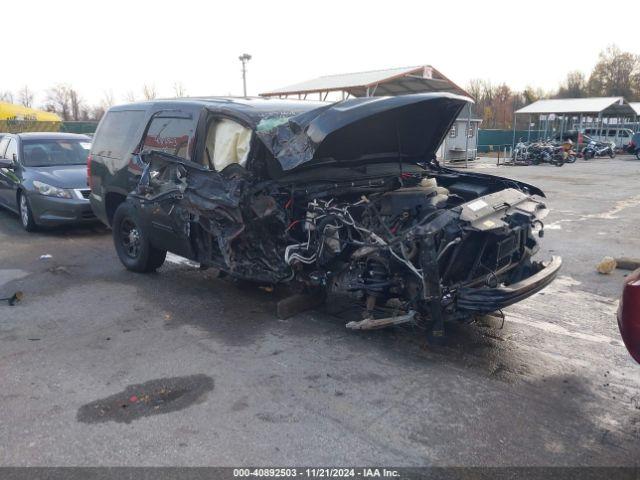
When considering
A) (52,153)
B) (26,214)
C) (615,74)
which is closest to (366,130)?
(26,214)

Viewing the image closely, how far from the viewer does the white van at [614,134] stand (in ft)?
120

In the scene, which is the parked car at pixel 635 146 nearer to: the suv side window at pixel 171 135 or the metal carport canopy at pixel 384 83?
the metal carport canopy at pixel 384 83

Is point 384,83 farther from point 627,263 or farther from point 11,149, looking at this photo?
point 627,263

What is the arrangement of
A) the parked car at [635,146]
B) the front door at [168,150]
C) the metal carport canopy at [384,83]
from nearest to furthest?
the front door at [168,150] < the metal carport canopy at [384,83] < the parked car at [635,146]

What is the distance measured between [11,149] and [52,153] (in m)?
0.95

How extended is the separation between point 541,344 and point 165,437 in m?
3.11

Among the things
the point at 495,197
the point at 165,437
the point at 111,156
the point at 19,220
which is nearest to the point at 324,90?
the point at 19,220

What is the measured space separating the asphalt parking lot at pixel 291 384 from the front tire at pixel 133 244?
39 centimetres

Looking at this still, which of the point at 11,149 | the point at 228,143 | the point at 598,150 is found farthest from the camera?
the point at 598,150

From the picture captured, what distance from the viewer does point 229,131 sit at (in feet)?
16.9

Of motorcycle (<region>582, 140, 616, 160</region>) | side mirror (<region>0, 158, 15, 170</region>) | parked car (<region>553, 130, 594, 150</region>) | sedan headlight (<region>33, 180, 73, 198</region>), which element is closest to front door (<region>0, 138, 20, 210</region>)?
side mirror (<region>0, 158, 15, 170</region>)

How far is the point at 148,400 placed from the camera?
3.62m

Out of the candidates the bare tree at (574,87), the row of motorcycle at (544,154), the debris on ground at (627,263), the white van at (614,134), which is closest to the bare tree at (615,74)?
the bare tree at (574,87)

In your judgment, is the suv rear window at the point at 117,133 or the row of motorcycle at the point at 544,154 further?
the row of motorcycle at the point at 544,154
